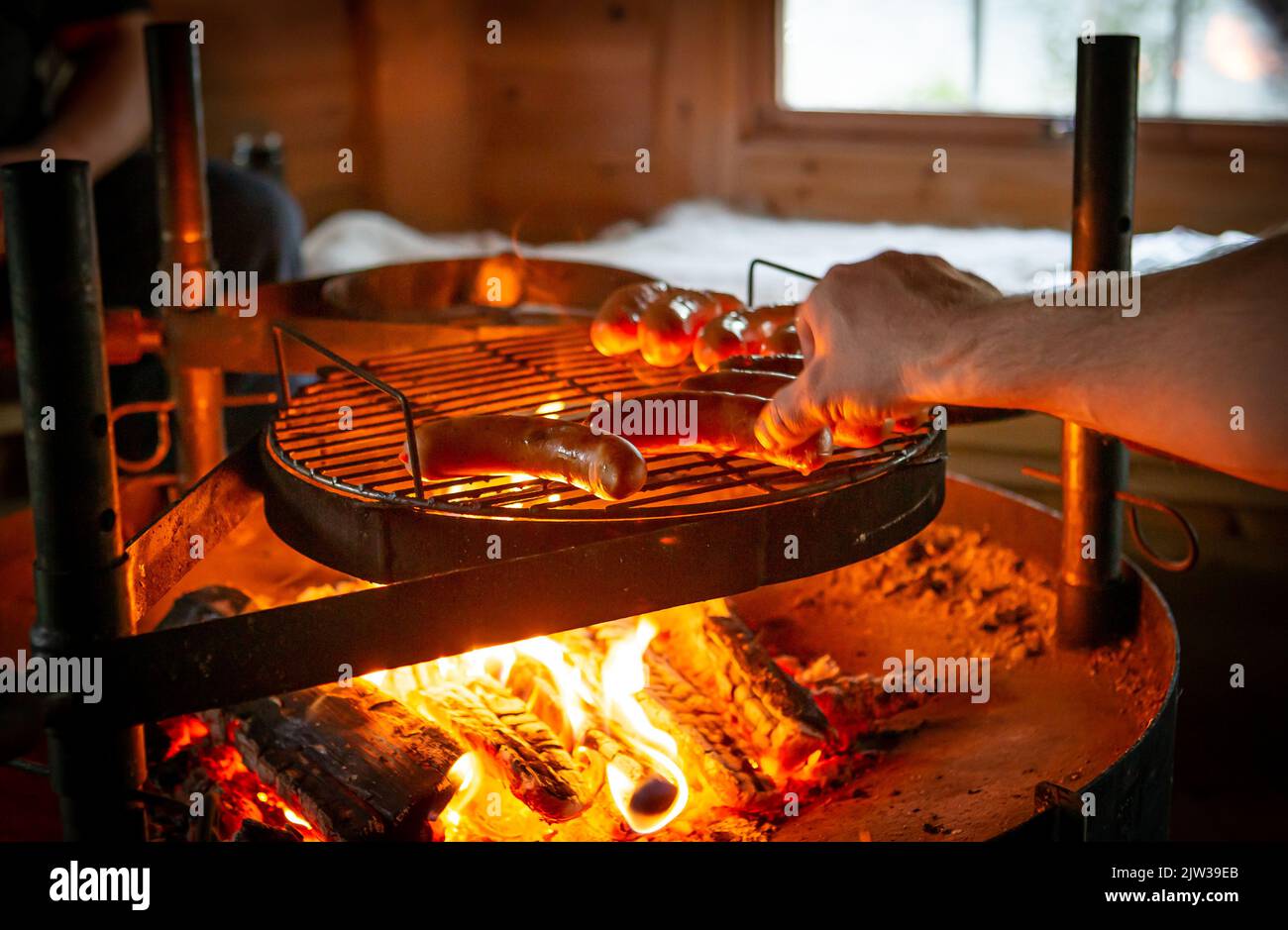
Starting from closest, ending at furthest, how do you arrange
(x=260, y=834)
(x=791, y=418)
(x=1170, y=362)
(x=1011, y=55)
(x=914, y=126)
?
(x=1170, y=362)
(x=791, y=418)
(x=260, y=834)
(x=1011, y=55)
(x=914, y=126)

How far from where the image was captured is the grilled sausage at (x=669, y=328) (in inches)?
90.0

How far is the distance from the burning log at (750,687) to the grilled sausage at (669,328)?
1.55 feet

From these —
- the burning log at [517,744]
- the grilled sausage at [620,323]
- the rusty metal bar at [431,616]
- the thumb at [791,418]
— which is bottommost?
the burning log at [517,744]

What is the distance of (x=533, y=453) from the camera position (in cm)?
173

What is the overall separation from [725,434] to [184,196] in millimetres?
1553

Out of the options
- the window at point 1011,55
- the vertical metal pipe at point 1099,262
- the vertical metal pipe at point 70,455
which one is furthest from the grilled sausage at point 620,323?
the window at point 1011,55

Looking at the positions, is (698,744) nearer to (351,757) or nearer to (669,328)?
(351,757)

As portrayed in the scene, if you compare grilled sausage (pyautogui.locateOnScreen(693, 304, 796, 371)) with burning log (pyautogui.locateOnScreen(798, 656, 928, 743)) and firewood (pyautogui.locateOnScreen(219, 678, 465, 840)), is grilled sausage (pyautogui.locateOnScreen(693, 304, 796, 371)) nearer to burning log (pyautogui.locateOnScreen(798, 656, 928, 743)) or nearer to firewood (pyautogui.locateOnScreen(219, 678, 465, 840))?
burning log (pyautogui.locateOnScreen(798, 656, 928, 743))

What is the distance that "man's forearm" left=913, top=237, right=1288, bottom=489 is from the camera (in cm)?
125

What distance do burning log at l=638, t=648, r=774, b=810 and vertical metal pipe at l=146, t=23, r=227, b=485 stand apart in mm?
1178

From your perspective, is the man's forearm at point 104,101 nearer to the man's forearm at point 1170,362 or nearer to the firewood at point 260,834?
the firewood at point 260,834

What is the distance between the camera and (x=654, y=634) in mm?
2371

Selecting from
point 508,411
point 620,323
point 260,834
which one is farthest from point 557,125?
point 260,834
